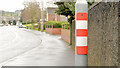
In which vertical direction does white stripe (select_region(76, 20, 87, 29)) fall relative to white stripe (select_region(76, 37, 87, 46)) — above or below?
above

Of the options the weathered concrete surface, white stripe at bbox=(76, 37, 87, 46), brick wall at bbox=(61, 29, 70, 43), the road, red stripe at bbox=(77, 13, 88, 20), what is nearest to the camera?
red stripe at bbox=(77, 13, 88, 20)

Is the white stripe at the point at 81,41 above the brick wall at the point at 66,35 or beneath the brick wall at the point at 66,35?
above

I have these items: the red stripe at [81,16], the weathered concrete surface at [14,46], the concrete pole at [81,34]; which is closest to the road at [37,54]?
the weathered concrete surface at [14,46]

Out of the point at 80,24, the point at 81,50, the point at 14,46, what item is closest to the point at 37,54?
the point at 14,46

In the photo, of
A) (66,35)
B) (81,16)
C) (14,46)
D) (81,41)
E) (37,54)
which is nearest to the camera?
(81,16)

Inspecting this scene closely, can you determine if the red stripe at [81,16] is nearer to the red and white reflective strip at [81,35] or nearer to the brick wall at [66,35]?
the red and white reflective strip at [81,35]

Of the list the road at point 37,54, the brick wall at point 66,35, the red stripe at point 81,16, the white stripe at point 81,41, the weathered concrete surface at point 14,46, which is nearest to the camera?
the red stripe at point 81,16

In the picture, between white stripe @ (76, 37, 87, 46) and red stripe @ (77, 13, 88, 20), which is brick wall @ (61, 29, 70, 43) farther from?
red stripe @ (77, 13, 88, 20)

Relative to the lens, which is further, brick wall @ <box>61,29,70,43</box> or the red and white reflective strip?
brick wall @ <box>61,29,70,43</box>

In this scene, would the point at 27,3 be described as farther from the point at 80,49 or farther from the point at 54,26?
the point at 80,49

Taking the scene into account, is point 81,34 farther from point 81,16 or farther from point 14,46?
point 14,46

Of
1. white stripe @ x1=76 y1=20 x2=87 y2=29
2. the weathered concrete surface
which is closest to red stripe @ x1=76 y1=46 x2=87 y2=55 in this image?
white stripe @ x1=76 y1=20 x2=87 y2=29

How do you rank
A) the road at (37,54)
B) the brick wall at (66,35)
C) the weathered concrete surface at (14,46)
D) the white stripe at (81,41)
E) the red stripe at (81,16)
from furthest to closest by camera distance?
the brick wall at (66,35) → the weathered concrete surface at (14,46) → the road at (37,54) → the white stripe at (81,41) → the red stripe at (81,16)

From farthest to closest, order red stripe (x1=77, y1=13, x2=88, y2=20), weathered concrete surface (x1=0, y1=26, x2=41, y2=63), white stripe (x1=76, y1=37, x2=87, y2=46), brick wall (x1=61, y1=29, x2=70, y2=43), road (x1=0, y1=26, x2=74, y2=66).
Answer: brick wall (x1=61, y1=29, x2=70, y2=43) → weathered concrete surface (x1=0, y1=26, x2=41, y2=63) → road (x1=0, y1=26, x2=74, y2=66) → white stripe (x1=76, y1=37, x2=87, y2=46) → red stripe (x1=77, y1=13, x2=88, y2=20)
